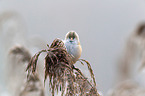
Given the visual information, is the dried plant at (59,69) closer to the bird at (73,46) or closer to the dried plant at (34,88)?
the bird at (73,46)

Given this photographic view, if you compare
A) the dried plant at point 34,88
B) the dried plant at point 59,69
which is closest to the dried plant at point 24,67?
the dried plant at point 34,88

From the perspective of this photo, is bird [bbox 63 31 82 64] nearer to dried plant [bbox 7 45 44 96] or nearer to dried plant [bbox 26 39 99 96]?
dried plant [bbox 26 39 99 96]

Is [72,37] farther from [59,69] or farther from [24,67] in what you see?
[24,67]

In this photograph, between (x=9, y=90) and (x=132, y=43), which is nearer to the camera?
(x=9, y=90)

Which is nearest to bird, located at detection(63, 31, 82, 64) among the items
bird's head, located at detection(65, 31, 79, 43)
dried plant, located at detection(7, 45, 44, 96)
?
bird's head, located at detection(65, 31, 79, 43)

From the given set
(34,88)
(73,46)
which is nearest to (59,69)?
(73,46)

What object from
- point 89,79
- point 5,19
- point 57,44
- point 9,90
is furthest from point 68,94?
point 5,19

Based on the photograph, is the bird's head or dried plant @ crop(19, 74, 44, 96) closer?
the bird's head

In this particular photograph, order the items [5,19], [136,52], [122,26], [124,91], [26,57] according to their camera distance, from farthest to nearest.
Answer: [122,26], [136,52], [5,19], [124,91], [26,57]

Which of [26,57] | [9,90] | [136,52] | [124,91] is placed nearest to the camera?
[26,57]

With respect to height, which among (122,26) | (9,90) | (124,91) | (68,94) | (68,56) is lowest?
(68,94)

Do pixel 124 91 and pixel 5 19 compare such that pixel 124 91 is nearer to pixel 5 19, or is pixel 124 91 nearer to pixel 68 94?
pixel 68 94
